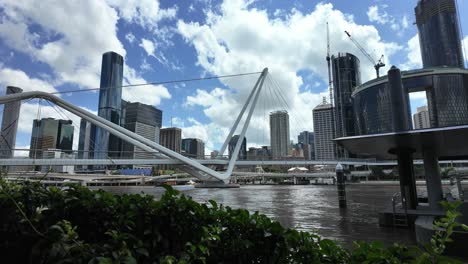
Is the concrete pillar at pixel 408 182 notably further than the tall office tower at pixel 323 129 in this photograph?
No

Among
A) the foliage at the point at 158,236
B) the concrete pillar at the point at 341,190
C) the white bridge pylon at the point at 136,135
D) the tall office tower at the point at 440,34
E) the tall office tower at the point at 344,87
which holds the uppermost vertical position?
the tall office tower at the point at 440,34

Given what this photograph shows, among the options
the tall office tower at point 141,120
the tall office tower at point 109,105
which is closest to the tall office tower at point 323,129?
the tall office tower at point 141,120

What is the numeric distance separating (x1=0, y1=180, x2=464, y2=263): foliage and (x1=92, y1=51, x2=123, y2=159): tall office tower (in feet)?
156

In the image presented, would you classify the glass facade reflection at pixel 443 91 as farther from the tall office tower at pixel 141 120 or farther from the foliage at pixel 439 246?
the foliage at pixel 439 246

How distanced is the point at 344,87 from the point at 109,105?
4180 inches

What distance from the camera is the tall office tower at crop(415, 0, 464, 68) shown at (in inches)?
5399

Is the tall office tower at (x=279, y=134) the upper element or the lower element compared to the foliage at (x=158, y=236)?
upper

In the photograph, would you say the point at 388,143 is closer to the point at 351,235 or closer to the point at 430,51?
the point at 351,235

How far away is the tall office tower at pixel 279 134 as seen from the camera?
113m

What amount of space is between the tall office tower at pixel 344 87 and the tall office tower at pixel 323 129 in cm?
505

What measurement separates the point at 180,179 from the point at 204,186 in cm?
4016

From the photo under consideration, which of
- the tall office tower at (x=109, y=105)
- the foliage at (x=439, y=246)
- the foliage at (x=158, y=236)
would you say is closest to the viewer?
the foliage at (x=439, y=246)

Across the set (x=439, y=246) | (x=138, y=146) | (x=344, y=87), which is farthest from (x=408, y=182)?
(x=344, y=87)

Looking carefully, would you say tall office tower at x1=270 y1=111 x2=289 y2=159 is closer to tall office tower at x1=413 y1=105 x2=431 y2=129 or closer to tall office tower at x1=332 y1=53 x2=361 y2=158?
tall office tower at x1=332 y1=53 x2=361 y2=158
